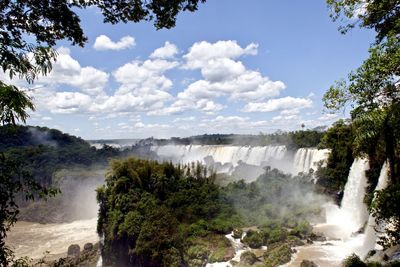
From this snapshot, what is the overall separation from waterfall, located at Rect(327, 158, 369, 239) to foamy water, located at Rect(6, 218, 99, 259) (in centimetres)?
2669

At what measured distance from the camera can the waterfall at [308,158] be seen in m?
38.1

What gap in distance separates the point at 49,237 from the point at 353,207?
3682 cm

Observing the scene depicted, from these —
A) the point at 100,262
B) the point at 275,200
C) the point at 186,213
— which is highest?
the point at 275,200

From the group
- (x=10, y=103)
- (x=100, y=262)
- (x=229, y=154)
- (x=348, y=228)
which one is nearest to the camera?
(x=10, y=103)

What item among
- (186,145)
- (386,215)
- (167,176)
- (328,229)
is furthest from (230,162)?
(386,215)

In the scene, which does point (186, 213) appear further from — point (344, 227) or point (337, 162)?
point (337, 162)

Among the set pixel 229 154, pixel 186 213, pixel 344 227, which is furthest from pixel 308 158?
pixel 229 154

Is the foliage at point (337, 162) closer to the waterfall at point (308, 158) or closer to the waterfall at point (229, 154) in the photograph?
the waterfall at point (308, 158)

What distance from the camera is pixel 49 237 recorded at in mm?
45094

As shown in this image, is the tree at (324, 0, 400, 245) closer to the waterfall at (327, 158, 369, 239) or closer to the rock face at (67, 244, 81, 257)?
the waterfall at (327, 158, 369, 239)

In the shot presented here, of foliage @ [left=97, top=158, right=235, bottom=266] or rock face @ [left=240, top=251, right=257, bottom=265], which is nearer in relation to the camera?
rock face @ [left=240, top=251, right=257, bottom=265]

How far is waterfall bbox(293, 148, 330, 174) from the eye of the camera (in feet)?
125

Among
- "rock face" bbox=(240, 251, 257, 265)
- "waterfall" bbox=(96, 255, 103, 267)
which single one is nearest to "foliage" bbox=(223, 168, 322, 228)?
"rock face" bbox=(240, 251, 257, 265)

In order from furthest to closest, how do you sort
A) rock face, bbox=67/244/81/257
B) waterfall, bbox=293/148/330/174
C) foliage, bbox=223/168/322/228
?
waterfall, bbox=293/148/330/174, rock face, bbox=67/244/81/257, foliage, bbox=223/168/322/228
